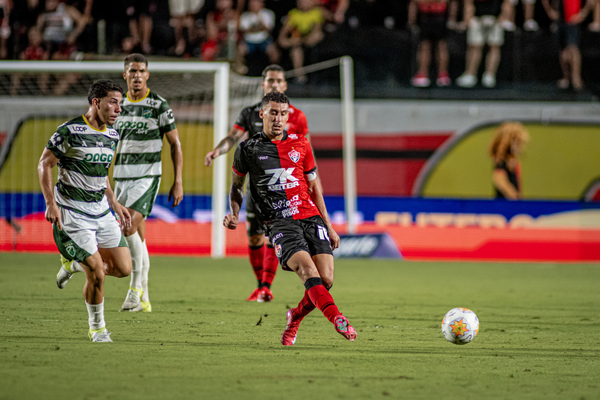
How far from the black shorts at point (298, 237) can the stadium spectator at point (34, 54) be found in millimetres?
13613

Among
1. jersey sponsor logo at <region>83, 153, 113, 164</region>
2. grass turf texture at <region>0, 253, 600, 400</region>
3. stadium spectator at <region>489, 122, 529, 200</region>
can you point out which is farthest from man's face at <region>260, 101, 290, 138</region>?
stadium spectator at <region>489, 122, 529, 200</region>

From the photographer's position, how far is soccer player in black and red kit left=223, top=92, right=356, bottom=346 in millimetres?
5500

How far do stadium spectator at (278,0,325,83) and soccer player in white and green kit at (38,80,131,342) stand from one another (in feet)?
43.4

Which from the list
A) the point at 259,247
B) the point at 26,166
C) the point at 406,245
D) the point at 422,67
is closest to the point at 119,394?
the point at 259,247

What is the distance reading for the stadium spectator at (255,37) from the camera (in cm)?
1836

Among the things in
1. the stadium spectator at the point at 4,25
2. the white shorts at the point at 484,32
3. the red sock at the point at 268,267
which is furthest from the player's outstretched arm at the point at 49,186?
the white shorts at the point at 484,32

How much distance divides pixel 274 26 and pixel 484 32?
5.15 meters

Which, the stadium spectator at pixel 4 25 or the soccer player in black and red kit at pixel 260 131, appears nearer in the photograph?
the soccer player in black and red kit at pixel 260 131

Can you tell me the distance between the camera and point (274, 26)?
62.7 feet

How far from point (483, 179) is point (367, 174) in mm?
2808

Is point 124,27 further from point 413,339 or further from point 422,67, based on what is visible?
point 413,339

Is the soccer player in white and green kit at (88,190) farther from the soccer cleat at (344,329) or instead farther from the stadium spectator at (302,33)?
the stadium spectator at (302,33)

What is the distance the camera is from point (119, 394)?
3.81m

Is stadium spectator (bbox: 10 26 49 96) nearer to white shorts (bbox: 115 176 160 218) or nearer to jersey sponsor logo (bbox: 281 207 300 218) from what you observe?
white shorts (bbox: 115 176 160 218)
